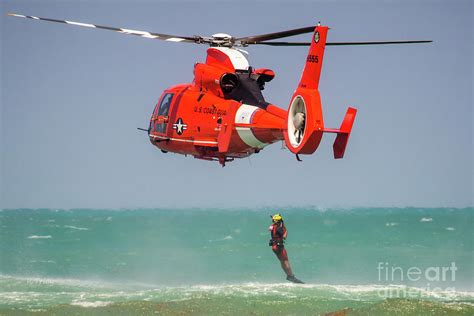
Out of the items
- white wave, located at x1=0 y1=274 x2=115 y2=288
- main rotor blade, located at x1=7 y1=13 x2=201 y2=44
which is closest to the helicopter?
main rotor blade, located at x1=7 y1=13 x2=201 y2=44

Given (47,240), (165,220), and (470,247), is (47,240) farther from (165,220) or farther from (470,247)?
(470,247)

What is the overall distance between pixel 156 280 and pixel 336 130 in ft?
75.1

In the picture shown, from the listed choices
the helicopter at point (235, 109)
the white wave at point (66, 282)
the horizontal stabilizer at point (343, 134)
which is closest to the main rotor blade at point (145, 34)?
the helicopter at point (235, 109)

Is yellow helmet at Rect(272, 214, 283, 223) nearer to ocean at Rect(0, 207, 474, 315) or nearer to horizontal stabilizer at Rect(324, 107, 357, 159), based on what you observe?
ocean at Rect(0, 207, 474, 315)

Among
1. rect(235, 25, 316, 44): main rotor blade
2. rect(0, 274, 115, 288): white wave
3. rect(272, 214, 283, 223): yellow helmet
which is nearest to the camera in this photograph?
rect(235, 25, 316, 44): main rotor blade

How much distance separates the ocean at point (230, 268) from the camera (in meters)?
26.5

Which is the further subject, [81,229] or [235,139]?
[81,229]

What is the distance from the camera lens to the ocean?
86.9 ft

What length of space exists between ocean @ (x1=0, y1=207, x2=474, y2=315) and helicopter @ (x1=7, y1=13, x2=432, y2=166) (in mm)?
4897

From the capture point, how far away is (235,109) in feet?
74.4

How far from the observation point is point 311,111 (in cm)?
1933

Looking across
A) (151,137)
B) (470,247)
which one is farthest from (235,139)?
(470,247)

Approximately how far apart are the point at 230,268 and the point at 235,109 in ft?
77.9

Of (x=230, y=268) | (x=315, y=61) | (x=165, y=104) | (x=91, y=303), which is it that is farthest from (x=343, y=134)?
(x=230, y=268)
